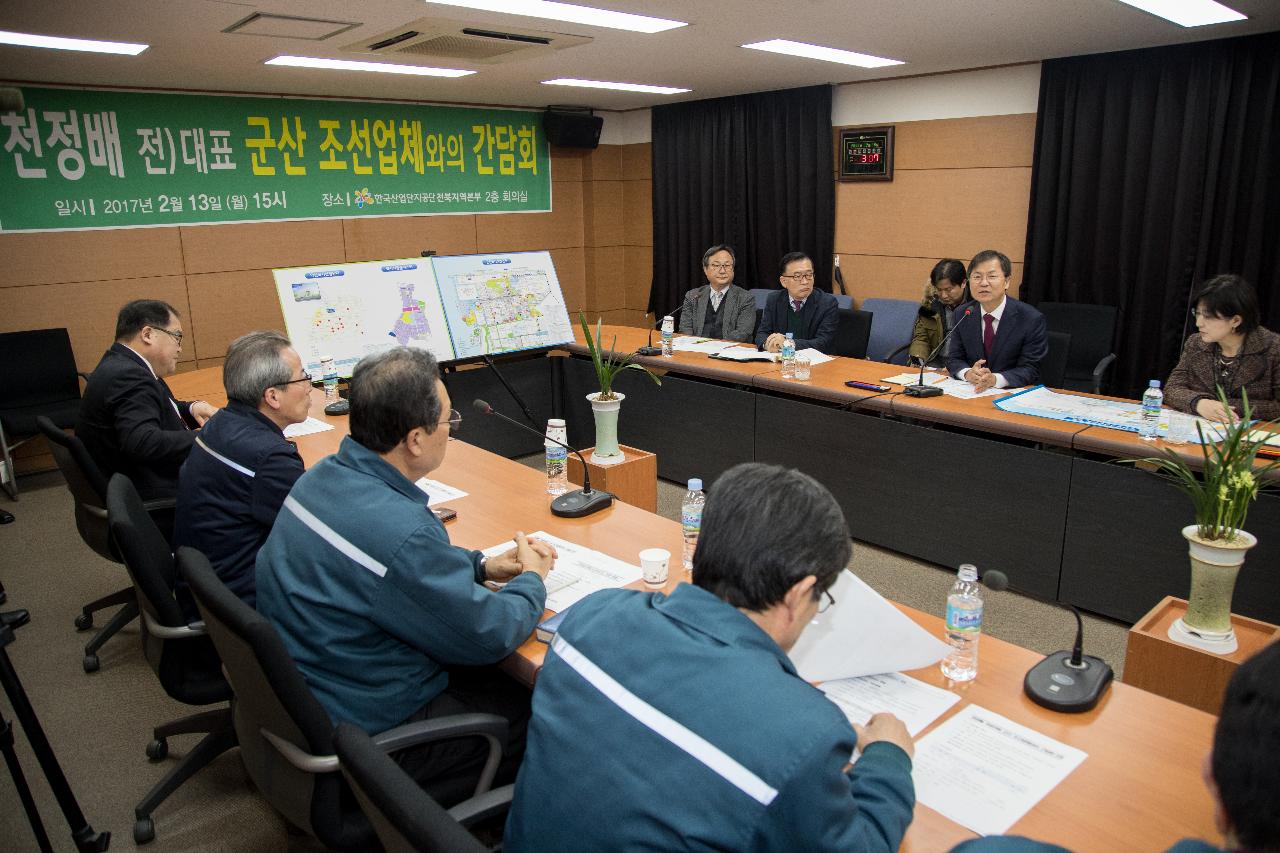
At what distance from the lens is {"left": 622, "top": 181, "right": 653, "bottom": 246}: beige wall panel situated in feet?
25.8

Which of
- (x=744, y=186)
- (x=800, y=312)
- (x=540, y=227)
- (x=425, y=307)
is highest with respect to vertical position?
(x=744, y=186)

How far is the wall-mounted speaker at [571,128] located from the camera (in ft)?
23.9

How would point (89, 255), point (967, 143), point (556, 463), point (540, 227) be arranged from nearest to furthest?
point (556, 463) → point (89, 255) → point (967, 143) → point (540, 227)

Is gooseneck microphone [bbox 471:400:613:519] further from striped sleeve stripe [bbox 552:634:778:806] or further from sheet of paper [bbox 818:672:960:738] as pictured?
striped sleeve stripe [bbox 552:634:778:806]

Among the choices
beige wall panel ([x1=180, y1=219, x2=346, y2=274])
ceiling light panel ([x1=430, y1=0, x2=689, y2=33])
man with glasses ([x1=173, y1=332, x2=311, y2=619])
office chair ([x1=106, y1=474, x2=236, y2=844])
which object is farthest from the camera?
beige wall panel ([x1=180, y1=219, x2=346, y2=274])

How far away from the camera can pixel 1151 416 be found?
10.2 ft

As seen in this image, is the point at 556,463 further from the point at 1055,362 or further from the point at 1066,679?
the point at 1055,362

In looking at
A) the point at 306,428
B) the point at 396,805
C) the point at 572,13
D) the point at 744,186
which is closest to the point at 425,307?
the point at 306,428

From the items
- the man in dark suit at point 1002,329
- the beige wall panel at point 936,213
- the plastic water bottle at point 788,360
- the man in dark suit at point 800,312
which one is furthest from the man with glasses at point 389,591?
the beige wall panel at point 936,213

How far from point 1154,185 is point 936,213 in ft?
4.45

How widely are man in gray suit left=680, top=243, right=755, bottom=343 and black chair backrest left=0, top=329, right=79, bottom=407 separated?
3728mm

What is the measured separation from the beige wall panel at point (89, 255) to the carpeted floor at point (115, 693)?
1.62 meters

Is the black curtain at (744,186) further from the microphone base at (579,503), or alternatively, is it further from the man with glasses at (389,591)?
the man with glasses at (389,591)

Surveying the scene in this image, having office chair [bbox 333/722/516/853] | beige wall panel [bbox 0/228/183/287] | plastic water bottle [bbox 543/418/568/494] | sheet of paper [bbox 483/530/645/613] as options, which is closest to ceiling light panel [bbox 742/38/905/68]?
plastic water bottle [bbox 543/418/568/494]
